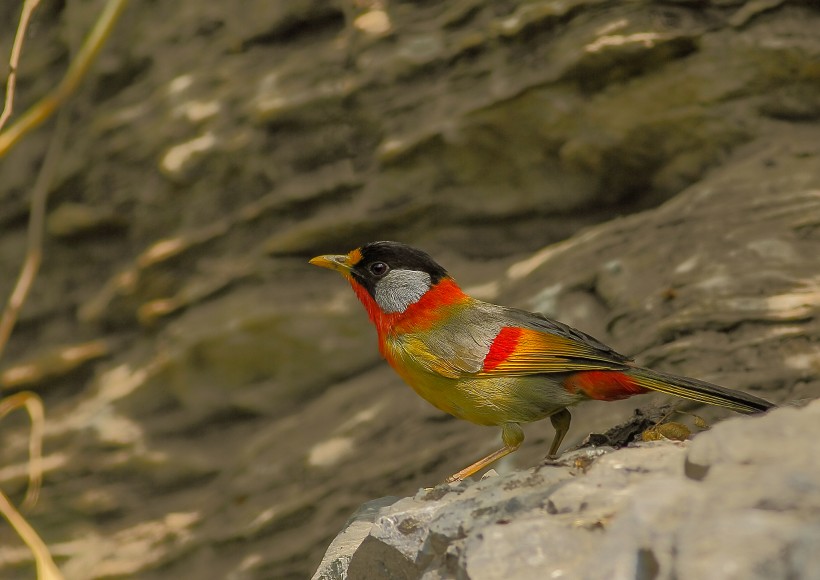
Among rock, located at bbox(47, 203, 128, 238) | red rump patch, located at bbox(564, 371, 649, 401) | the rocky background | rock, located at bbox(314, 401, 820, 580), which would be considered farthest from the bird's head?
rock, located at bbox(47, 203, 128, 238)

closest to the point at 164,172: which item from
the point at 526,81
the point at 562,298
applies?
the point at 526,81

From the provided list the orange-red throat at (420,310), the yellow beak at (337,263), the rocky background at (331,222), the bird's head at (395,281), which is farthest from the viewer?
the rocky background at (331,222)

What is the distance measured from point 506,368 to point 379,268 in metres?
0.96

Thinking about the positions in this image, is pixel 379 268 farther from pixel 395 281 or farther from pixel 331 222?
pixel 331 222

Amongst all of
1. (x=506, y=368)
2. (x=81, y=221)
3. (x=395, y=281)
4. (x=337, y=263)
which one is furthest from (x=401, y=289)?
(x=81, y=221)

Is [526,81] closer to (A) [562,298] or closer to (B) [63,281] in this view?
(A) [562,298]

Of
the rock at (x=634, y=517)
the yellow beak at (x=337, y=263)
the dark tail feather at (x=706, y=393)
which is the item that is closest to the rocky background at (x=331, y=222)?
the dark tail feather at (x=706, y=393)

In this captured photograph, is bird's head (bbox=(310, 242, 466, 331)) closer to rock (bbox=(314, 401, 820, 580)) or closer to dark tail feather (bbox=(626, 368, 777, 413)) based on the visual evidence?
dark tail feather (bbox=(626, 368, 777, 413))

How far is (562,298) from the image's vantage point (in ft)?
19.2

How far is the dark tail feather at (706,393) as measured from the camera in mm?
3650

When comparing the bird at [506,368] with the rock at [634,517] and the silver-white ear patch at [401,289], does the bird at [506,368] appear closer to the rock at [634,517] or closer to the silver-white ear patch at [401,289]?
the silver-white ear patch at [401,289]

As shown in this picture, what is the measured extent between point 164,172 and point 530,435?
340 centimetres

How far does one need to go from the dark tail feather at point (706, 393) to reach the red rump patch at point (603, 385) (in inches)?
5.9

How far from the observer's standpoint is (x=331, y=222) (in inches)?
268
